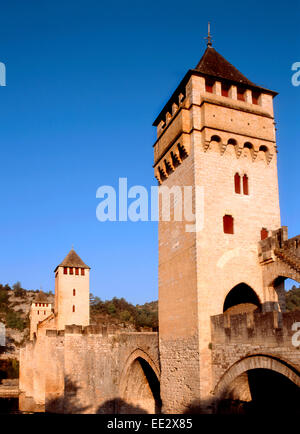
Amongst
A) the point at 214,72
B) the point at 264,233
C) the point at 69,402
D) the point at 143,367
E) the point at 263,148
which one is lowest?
the point at 69,402

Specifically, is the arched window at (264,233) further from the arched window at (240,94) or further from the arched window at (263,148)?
the arched window at (240,94)

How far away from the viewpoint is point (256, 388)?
12531mm

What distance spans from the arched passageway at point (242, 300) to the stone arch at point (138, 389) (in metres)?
7.05

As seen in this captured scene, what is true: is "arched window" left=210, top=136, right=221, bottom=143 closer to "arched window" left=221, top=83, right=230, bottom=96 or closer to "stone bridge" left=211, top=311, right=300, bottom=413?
"arched window" left=221, top=83, right=230, bottom=96

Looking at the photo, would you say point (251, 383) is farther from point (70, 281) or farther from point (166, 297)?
point (70, 281)

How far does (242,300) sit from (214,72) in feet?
27.6

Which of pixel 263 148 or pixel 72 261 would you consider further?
pixel 72 261

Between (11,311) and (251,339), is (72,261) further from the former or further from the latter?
(11,311)

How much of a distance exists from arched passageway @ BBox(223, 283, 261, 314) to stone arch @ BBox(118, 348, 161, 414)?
278 inches

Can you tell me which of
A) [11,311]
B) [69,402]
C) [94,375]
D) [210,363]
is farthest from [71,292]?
[11,311]

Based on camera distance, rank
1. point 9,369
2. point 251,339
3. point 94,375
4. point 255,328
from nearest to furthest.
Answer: point 255,328, point 251,339, point 94,375, point 9,369

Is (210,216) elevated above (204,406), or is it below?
above

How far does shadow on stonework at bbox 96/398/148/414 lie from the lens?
21.3 meters

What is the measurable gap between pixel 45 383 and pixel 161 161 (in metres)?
14.2
